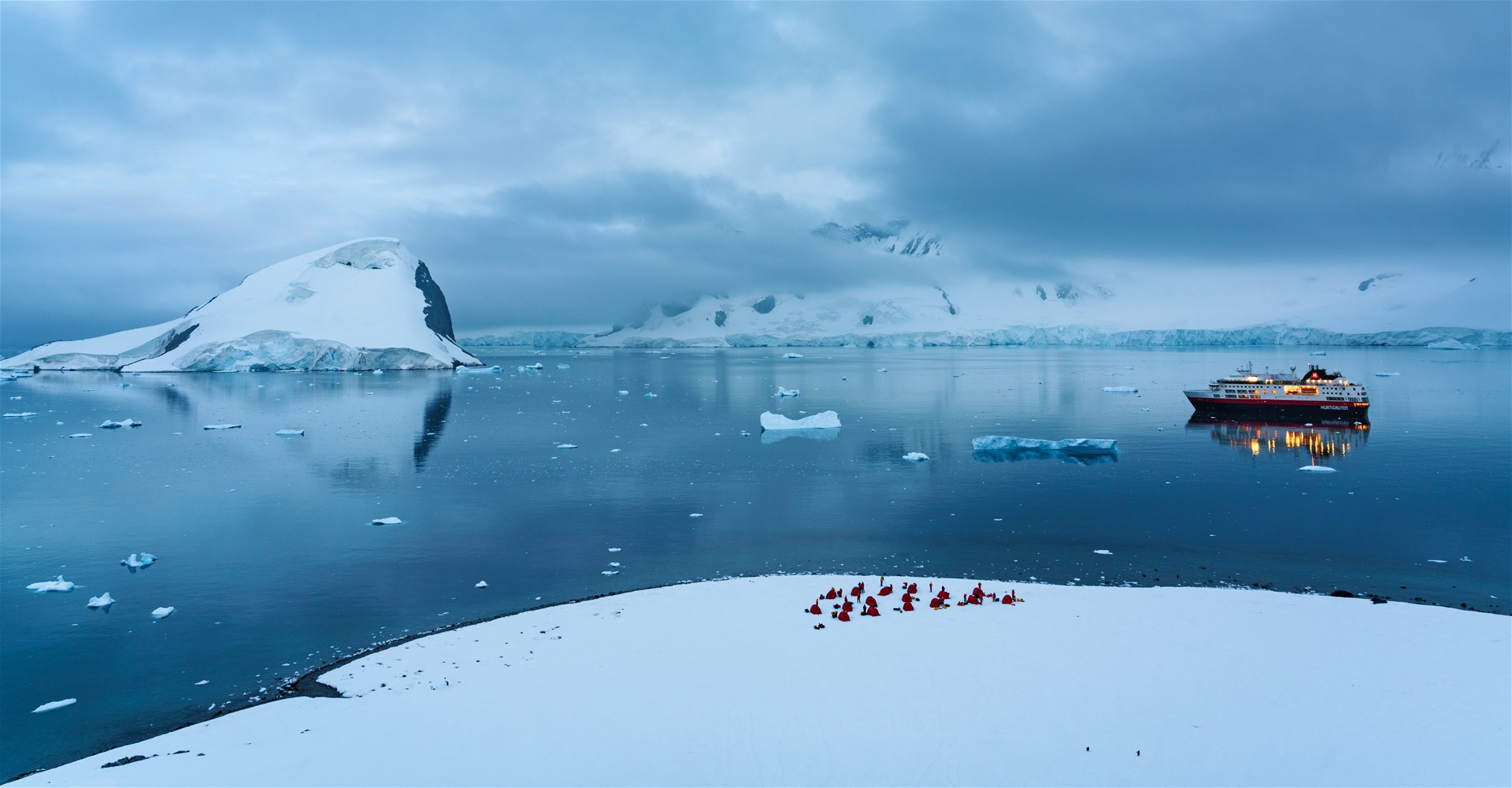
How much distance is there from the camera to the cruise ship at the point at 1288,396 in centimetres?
4862

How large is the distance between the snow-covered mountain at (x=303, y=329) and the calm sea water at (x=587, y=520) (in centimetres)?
5313

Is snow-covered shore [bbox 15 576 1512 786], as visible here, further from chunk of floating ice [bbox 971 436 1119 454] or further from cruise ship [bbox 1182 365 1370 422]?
cruise ship [bbox 1182 365 1370 422]

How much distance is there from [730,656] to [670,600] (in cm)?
337

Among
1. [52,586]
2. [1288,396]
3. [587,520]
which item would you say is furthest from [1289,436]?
[52,586]

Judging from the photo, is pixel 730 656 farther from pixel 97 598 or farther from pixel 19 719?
pixel 97 598

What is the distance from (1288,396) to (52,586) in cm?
5997

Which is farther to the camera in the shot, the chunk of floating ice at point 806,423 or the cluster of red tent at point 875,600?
the chunk of floating ice at point 806,423

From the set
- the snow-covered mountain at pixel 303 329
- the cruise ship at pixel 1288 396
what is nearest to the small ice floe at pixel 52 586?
the cruise ship at pixel 1288 396

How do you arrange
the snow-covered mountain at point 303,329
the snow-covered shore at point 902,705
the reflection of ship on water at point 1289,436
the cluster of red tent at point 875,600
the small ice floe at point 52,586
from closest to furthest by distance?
the snow-covered shore at point 902,705, the cluster of red tent at point 875,600, the small ice floe at point 52,586, the reflection of ship on water at point 1289,436, the snow-covered mountain at point 303,329

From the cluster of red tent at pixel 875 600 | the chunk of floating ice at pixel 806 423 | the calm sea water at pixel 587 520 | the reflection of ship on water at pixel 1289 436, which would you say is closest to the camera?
the cluster of red tent at pixel 875 600

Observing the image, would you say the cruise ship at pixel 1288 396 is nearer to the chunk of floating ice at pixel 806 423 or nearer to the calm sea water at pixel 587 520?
the calm sea water at pixel 587 520

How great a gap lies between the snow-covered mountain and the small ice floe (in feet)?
305

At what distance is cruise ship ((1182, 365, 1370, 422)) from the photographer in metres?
48.6

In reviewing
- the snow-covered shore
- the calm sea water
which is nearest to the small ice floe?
the calm sea water
